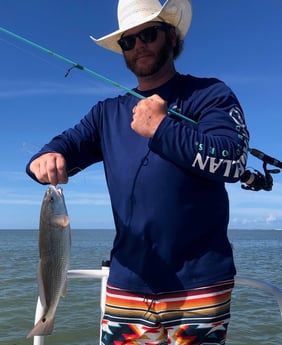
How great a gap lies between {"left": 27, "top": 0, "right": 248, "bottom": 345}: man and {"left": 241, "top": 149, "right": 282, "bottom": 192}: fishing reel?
92cm

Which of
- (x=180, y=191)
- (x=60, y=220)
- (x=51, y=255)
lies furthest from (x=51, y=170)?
(x=180, y=191)

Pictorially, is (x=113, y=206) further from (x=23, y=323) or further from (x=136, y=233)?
(x=23, y=323)

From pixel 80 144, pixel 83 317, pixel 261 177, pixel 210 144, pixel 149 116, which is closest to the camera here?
pixel 210 144

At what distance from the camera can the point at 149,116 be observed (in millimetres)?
2344

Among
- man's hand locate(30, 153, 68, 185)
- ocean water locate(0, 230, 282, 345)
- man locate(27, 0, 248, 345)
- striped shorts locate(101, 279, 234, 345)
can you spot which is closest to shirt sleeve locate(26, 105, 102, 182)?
man locate(27, 0, 248, 345)

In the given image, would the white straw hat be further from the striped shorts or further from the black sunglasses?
the striped shorts

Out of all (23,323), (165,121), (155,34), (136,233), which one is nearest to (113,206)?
(136,233)

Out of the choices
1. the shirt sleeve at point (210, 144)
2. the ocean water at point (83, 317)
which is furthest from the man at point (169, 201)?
the ocean water at point (83, 317)

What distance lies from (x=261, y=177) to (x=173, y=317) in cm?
161

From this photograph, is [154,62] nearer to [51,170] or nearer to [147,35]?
[147,35]

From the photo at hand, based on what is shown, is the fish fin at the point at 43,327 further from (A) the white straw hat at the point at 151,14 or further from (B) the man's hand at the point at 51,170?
(A) the white straw hat at the point at 151,14

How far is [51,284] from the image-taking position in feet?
8.34

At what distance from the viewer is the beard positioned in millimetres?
2924

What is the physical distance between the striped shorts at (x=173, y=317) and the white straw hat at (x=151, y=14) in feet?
5.79
